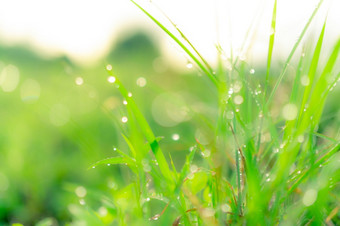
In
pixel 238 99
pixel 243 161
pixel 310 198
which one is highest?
pixel 238 99

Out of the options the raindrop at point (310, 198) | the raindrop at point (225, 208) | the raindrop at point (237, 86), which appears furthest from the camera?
the raindrop at point (237, 86)

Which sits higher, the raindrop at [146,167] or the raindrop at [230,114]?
the raindrop at [230,114]

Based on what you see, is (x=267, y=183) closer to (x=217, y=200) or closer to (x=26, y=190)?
(x=217, y=200)

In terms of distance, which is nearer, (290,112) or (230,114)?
(290,112)

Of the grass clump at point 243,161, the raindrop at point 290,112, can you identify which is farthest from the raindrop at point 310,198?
the raindrop at point 290,112

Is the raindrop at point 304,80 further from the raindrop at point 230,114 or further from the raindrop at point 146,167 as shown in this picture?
the raindrop at point 146,167

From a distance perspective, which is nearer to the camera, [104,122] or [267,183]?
[267,183]

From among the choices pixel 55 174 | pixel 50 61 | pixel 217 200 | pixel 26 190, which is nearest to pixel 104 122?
pixel 55 174

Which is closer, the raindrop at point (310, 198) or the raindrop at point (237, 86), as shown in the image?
the raindrop at point (310, 198)

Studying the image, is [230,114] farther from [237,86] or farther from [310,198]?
[310,198]

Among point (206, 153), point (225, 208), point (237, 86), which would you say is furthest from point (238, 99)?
point (225, 208)

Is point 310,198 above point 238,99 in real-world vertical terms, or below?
below
